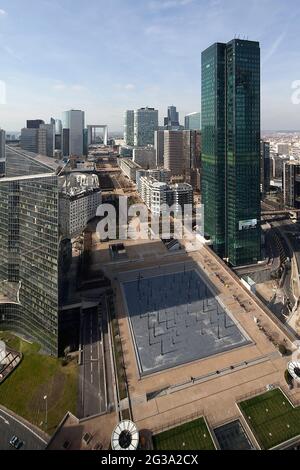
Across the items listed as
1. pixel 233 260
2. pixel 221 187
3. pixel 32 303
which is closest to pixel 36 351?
pixel 32 303

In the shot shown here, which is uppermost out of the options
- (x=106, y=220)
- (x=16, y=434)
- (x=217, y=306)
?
(x=106, y=220)

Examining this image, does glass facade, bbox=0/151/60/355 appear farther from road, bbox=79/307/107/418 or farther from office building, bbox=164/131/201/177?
office building, bbox=164/131/201/177

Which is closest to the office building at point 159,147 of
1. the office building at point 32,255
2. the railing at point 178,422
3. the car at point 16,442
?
the office building at point 32,255

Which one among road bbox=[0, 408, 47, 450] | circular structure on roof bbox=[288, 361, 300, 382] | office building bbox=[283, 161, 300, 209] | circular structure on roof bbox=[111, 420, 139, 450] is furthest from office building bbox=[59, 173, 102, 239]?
office building bbox=[283, 161, 300, 209]

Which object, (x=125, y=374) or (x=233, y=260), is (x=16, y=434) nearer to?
(x=125, y=374)

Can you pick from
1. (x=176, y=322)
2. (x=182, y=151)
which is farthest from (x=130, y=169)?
(x=176, y=322)

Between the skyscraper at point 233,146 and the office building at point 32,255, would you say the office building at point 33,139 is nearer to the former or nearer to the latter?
the skyscraper at point 233,146
